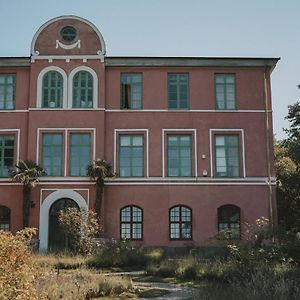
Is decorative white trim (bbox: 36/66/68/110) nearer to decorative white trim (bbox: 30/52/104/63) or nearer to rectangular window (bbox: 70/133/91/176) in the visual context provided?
decorative white trim (bbox: 30/52/104/63)

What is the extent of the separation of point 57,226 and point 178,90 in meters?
9.96

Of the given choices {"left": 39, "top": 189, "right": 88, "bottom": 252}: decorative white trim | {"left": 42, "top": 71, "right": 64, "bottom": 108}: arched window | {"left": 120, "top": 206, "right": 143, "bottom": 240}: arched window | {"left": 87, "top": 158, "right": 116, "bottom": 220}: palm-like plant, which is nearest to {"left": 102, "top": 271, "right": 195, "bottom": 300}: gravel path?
{"left": 87, "top": 158, "right": 116, "bottom": 220}: palm-like plant

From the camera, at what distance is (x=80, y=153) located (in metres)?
28.0

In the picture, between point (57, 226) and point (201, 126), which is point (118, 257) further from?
point (201, 126)

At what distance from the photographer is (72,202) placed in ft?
90.8

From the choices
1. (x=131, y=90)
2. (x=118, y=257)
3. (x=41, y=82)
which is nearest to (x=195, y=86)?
(x=131, y=90)

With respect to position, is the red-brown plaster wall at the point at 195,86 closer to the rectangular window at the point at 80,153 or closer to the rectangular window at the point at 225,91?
the rectangular window at the point at 225,91

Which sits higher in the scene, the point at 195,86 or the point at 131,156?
the point at 195,86

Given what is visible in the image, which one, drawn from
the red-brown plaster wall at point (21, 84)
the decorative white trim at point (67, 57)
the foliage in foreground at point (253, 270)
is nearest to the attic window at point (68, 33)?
the decorative white trim at point (67, 57)

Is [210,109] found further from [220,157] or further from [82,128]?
[82,128]

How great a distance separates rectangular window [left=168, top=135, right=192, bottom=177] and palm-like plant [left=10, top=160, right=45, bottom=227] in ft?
22.9

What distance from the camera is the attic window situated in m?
29.1

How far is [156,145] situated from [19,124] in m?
7.57

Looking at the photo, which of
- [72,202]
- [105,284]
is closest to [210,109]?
[72,202]
